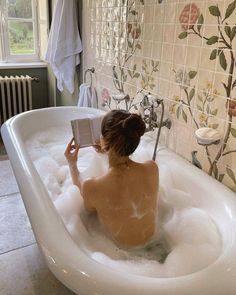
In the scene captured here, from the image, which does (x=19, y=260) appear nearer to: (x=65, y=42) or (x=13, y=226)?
(x=13, y=226)

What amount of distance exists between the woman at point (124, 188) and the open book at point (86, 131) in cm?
31

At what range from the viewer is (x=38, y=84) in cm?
364

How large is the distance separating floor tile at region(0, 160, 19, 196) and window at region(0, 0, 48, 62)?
1.44 m

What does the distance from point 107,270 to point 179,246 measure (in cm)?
49

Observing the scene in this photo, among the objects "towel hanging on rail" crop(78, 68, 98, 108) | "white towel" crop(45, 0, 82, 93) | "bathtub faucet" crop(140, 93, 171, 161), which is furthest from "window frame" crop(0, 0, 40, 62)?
"bathtub faucet" crop(140, 93, 171, 161)

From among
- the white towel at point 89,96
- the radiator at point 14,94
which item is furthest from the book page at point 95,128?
the radiator at point 14,94

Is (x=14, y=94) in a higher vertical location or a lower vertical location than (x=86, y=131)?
lower

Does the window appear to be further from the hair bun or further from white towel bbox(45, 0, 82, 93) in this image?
the hair bun

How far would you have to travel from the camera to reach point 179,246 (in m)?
1.28

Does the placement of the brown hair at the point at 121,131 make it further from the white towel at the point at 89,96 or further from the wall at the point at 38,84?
the wall at the point at 38,84

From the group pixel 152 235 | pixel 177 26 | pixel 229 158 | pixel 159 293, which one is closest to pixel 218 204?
pixel 229 158

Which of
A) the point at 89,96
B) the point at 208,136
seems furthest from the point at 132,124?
the point at 89,96

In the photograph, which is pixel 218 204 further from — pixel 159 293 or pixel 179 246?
pixel 159 293

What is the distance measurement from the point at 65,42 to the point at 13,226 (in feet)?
5.29
